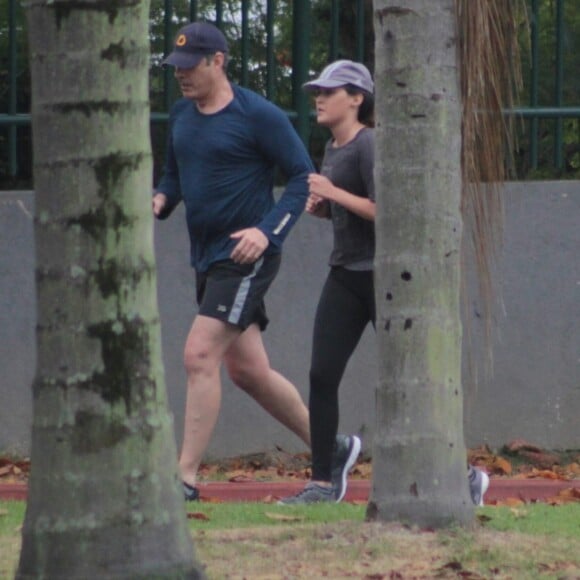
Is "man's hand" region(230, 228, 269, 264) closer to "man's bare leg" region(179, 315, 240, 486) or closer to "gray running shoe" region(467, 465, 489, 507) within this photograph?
"man's bare leg" region(179, 315, 240, 486)

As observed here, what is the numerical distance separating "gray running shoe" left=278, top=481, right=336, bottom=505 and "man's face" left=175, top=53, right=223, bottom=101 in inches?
63.6

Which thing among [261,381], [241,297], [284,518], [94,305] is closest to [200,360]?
[241,297]

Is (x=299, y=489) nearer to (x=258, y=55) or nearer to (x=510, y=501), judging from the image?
(x=510, y=501)

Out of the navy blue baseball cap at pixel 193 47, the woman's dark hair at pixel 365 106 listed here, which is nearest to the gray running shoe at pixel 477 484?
the woman's dark hair at pixel 365 106

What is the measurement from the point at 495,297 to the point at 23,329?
2.41 m

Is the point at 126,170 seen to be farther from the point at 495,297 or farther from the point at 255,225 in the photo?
the point at 495,297

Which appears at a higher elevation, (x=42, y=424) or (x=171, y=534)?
(x=42, y=424)

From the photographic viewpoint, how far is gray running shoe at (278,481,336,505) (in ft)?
20.3

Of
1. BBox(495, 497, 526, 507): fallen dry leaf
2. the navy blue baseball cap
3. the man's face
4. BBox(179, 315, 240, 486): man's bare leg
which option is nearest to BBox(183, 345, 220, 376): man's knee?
BBox(179, 315, 240, 486): man's bare leg

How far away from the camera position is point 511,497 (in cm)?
738

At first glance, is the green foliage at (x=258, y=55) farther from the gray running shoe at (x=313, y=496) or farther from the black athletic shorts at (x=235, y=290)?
the gray running shoe at (x=313, y=496)

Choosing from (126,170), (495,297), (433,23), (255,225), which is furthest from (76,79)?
(495,297)

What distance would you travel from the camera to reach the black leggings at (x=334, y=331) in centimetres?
624

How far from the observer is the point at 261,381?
6527mm
